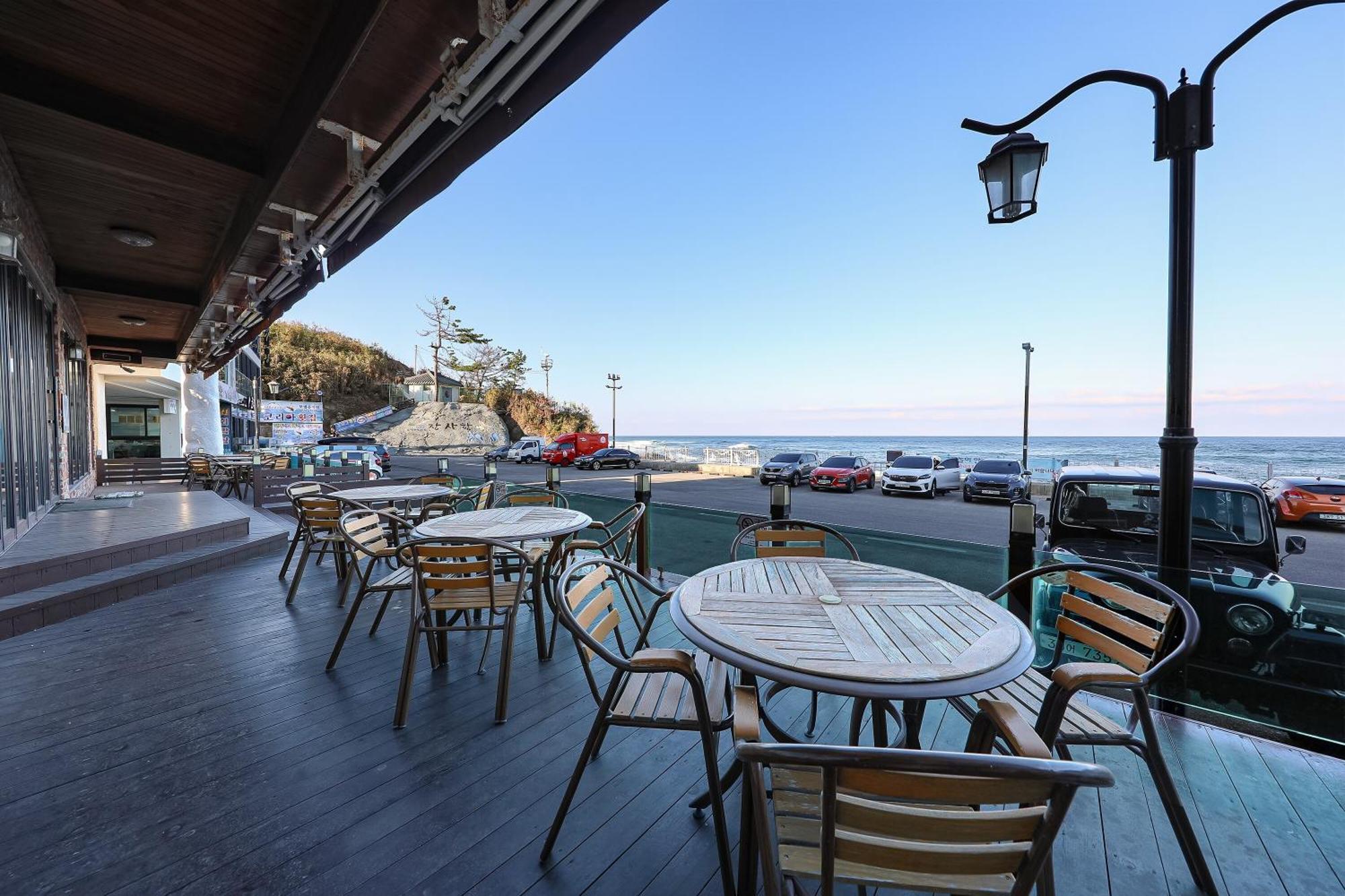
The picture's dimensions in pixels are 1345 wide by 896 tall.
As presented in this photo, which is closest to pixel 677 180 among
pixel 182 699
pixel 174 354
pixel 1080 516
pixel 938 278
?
pixel 938 278

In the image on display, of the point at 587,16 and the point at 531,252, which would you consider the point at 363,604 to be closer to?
the point at 587,16

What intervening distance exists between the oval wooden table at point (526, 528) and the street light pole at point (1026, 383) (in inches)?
723

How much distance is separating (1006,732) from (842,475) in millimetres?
15694

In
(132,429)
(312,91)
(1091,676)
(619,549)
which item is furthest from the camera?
(132,429)

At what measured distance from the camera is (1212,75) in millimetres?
2182

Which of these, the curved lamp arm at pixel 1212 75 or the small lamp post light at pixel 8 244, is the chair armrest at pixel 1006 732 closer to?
the curved lamp arm at pixel 1212 75

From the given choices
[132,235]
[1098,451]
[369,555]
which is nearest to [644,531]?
[369,555]

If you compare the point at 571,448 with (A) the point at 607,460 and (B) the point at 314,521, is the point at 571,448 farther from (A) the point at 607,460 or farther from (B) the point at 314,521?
(B) the point at 314,521

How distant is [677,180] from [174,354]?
1599 cm

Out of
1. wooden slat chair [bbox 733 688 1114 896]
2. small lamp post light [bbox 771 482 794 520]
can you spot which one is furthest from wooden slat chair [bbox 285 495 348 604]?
wooden slat chair [bbox 733 688 1114 896]

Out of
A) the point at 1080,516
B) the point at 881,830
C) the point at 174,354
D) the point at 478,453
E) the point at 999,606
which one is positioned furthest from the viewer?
the point at 478,453

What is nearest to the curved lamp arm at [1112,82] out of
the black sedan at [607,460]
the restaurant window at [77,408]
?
the restaurant window at [77,408]

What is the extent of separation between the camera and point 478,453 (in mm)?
34219

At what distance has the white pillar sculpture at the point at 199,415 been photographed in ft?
45.1
